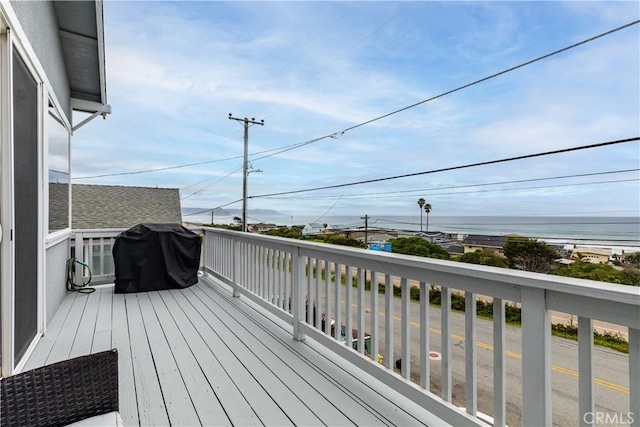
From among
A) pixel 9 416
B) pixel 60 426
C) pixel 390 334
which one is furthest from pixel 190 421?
pixel 390 334

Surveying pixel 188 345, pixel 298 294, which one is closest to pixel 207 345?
pixel 188 345

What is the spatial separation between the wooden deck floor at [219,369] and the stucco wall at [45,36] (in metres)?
2.48

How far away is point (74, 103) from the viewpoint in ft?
17.4

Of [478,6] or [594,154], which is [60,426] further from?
[594,154]

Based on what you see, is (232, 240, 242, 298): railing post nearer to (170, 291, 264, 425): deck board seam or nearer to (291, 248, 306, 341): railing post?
(170, 291, 264, 425): deck board seam

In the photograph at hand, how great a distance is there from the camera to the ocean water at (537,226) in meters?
8.12

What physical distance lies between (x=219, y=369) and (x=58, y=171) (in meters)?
3.41

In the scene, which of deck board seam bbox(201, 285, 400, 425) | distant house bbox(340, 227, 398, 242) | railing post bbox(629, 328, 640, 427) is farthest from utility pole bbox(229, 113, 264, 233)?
railing post bbox(629, 328, 640, 427)

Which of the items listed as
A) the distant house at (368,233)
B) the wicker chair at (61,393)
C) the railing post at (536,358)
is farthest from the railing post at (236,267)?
the distant house at (368,233)

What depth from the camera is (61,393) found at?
1.16 m

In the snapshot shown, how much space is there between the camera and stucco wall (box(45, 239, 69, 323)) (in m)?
3.32

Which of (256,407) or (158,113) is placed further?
(158,113)

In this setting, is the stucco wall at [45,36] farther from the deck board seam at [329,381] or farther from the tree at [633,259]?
the tree at [633,259]

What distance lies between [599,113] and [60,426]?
12.5 m
